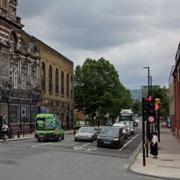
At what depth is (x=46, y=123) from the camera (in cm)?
4928

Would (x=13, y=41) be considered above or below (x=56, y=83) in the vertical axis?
above

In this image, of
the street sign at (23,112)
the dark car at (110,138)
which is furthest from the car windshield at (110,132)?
the street sign at (23,112)

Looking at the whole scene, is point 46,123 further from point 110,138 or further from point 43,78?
point 43,78

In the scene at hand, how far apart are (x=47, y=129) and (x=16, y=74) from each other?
20.1 meters

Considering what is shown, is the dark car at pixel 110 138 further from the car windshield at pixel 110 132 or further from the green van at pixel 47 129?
the green van at pixel 47 129

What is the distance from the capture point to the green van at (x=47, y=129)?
155 feet

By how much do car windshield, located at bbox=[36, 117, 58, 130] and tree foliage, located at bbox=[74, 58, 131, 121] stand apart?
5155cm

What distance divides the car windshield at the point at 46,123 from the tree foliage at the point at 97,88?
2029 inches

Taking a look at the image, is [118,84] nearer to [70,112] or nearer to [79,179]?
[70,112]

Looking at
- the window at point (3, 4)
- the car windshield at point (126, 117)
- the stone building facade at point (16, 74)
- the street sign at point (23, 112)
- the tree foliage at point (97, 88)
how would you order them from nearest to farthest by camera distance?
the stone building facade at point (16, 74), the window at point (3, 4), the street sign at point (23, 112), the car windshield at point (126, 117), the tree foliage at point (97, 88)

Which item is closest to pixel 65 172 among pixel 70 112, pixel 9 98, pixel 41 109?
pixel 9 98

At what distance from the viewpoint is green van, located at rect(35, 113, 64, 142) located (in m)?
47.3

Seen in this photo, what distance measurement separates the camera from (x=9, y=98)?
62344 mm

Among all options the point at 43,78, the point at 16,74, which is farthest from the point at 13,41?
the point at 43,78
